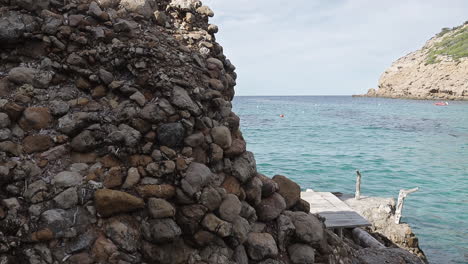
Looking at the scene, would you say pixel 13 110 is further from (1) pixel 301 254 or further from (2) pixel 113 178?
(1) pixel 301 254

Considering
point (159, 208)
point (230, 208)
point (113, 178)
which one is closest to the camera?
point (159, 208)

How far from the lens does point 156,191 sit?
3783 millimetres

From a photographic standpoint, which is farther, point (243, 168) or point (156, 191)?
point (243, 168)

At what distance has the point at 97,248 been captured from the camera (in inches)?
136

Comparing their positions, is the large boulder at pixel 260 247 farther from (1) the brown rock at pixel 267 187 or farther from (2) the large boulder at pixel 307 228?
(1) the brown rock at pixel 267 187

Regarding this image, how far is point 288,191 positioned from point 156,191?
7.56 feet

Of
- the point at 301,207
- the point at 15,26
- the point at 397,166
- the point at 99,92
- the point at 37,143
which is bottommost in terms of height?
the point at 397,166

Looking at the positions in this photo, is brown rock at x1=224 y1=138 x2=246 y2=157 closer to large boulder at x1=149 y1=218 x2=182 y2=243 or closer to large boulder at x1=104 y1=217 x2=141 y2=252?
large boulder at x1=149 y1=218 x2=182 y2=243

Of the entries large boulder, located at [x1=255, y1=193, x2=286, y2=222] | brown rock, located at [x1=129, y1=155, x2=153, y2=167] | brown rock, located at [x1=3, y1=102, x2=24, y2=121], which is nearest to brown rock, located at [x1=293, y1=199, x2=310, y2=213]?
large boulder, located at [x1=255, y1=193, x2=286, y2=222]

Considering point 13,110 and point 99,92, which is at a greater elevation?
point 99,92

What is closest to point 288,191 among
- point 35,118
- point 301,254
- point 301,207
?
point 301,207

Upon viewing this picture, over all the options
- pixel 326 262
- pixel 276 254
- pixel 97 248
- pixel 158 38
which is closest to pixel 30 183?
pixel 97 248

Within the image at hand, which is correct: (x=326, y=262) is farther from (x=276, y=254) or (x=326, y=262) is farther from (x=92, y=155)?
(x=92, y=155)

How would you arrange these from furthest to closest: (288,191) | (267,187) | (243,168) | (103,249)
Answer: (288,191), (267,187), (243,168), (103,249)
